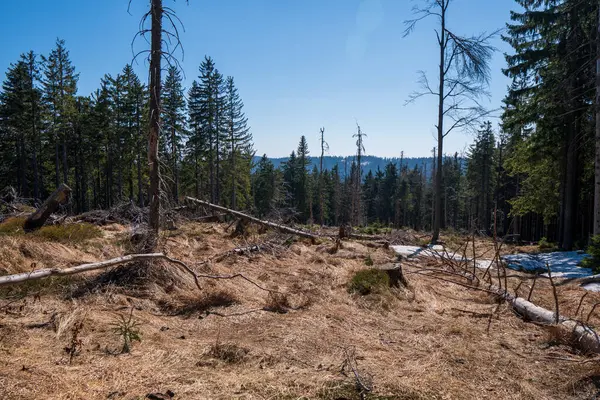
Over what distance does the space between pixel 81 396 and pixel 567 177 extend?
59.2 feet

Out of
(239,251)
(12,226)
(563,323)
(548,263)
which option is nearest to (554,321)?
(563,323)

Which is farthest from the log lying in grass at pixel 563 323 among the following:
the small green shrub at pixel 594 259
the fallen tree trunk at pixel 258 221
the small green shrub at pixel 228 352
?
the fallen tree trunk at pixel 258 221

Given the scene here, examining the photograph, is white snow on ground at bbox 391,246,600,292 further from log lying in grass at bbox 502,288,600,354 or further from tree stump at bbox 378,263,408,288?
log lying in grass at bbox 502,288,600,354

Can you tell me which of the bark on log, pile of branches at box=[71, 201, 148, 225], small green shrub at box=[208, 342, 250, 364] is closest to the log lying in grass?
small green shrub at box=[208, 342, 250, 364]

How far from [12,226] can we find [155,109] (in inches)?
217

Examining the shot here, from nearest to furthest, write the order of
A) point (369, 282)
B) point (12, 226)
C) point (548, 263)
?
point (369, 282)
point (12, 226)
point (548, 263)

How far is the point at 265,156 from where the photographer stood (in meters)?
53.1

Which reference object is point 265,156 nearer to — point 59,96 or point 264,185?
point 264,185

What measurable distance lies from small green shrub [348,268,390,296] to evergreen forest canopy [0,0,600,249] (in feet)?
7.42

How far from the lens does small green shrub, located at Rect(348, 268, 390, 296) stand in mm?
6430

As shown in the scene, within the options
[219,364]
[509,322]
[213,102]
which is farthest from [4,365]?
[213,102]

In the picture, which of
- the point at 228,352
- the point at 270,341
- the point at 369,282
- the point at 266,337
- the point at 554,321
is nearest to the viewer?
the point at 228,352

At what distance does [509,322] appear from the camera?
5215 mm

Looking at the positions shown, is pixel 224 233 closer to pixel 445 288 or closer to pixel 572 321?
pixel 445 288
